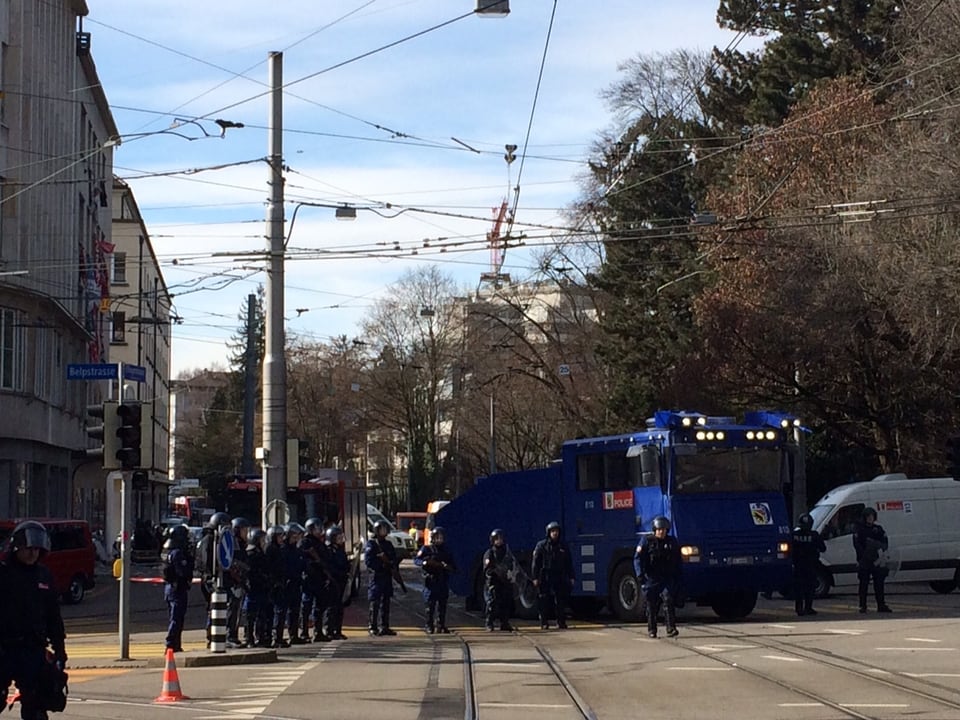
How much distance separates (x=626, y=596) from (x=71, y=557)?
15896 millimetres

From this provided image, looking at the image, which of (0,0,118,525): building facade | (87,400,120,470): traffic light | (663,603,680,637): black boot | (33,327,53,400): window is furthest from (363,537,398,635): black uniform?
(33,327,53,400): window

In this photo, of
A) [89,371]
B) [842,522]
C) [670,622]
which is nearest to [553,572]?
[670,622]

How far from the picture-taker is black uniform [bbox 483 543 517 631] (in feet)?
78.4

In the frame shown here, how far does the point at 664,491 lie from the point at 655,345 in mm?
27954

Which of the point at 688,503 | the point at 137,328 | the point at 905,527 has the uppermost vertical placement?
the point at 137,328

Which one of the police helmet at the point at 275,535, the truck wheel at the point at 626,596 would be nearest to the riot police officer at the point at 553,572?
the truck wheel at the point at 626,596

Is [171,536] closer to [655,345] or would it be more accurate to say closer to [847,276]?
[847,276]

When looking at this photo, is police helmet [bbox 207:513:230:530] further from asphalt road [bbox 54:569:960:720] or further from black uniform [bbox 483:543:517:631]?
black uniform [bbox 483:543:517:631]

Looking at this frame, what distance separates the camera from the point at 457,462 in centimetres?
7619

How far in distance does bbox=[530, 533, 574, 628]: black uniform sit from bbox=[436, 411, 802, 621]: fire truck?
1015 millimetres

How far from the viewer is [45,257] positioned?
46.1m

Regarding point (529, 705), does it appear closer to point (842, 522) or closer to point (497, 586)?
point (497, 586)

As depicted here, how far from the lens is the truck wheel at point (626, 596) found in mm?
23969

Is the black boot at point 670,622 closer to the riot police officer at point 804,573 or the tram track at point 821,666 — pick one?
the tram track at point 821,666
